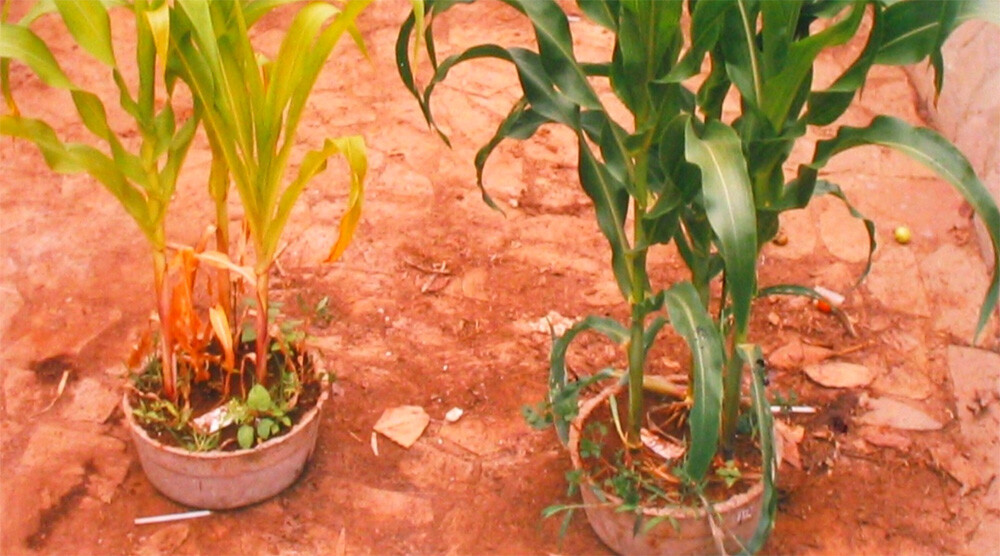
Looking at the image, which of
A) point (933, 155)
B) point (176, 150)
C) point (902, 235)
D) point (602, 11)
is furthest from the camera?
point (902, 235)

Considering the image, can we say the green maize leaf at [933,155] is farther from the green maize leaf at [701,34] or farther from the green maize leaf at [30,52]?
the green maize leaf at [30,52]

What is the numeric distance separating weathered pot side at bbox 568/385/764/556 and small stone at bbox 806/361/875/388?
2.18ft

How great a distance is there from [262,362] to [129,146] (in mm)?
1498

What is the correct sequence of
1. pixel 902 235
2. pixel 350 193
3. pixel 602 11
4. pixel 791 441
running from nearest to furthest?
pixel 602 11 → pixel 350 193 → pixel 791 441 → pixel 902 235

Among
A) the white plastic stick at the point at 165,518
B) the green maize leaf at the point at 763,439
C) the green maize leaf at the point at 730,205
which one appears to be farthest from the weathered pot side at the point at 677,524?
the white plastic stick at the point at 165,518

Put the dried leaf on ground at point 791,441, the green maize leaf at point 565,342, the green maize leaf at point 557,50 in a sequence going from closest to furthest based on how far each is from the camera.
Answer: the green maize leaf at point 557,50 → the green maize leaf at point 565,342 → the dried leaf on ground at point 791,441

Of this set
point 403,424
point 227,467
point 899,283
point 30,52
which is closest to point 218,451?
point 227,467

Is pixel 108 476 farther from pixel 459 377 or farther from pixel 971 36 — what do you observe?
pixel 971 36

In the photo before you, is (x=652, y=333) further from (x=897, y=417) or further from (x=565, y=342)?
(x=897, y=417)

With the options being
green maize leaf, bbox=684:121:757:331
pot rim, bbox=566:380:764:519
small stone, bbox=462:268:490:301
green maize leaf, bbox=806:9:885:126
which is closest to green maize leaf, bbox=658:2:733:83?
green maize leaf, bbox=684:121:757:331

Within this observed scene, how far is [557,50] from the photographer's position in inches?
86.7

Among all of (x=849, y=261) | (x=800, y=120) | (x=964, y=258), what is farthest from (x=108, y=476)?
(x=964, y=258)

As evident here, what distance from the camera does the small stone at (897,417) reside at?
2.96 m

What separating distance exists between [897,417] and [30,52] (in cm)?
211
